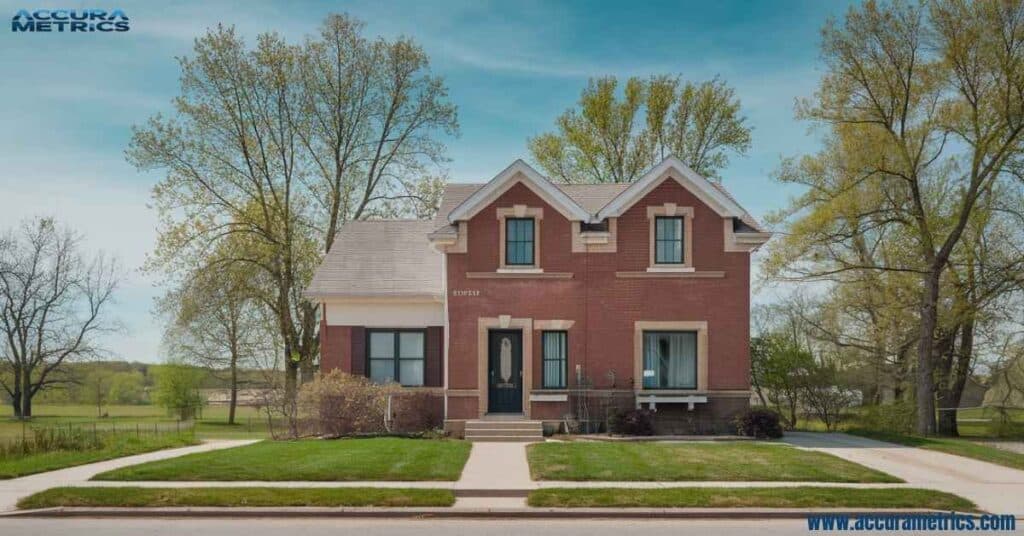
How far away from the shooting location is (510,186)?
28.9 meters

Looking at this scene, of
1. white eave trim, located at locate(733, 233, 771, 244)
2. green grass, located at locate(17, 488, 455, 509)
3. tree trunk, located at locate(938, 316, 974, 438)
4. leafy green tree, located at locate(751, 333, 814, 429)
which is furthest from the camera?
tree trunk, located at locate(938, 316, 974, 438)

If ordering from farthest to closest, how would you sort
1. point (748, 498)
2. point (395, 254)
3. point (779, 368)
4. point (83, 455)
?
point (779, 368)
point (395, 254)
point (83, 455)
point (748, 498)

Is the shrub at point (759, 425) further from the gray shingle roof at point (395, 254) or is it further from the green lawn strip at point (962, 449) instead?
the gray shingle roof at point (395, 254)

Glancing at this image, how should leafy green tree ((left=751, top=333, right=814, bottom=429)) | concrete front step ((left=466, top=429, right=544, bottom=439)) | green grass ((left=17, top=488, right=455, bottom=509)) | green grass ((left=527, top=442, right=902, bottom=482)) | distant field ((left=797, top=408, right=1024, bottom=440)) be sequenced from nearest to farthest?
green grass ((left=17, top=488, right=455, bottom=509)) → green grass ((left=527, top=442, right=902, bottom=482)) → concrete front step ((left=466, top=429, right=544, bottom=439)) → leafy green tree ((left=751, top=333, right=814, bottom=429)) → distant field ((left=797, top=408, right=1024, bottom=440))

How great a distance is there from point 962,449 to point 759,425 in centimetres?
519

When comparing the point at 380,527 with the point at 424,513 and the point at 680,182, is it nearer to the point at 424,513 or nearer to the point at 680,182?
the point at 424,513

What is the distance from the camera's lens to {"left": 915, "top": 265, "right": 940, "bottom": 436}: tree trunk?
30969 mm

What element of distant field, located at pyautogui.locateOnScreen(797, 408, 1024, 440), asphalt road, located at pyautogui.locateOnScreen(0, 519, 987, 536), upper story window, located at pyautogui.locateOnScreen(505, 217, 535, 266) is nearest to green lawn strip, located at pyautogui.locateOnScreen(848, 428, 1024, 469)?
distant field, located at pyautogui.locateOnScreen(797, 408, 1024, 440)

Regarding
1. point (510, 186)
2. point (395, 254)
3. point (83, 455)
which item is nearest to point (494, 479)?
point (83, 455)

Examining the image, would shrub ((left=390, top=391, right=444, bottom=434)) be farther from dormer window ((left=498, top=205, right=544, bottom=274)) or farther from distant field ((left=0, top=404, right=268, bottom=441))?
distant field ((left=0, top=404, right=268, bottom=441))

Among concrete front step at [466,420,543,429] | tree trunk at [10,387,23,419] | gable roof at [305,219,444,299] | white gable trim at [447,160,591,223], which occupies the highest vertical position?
white gable trim at [447,160,591,223]

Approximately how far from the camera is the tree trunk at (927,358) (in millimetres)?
30969

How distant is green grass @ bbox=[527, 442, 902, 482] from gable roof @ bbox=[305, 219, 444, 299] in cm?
857

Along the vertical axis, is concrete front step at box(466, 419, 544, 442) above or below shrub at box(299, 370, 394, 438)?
below
